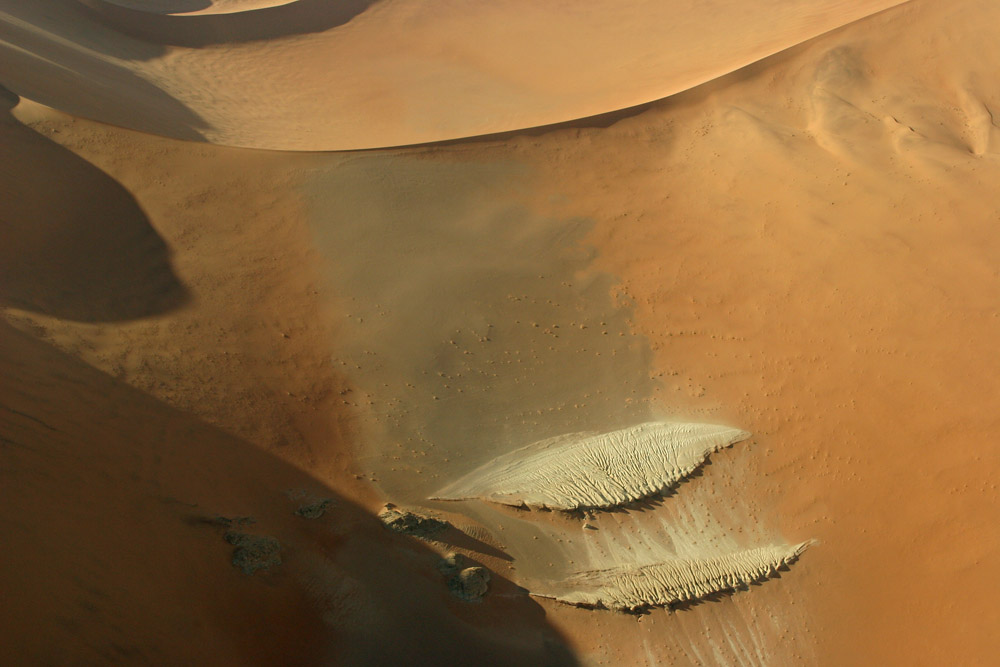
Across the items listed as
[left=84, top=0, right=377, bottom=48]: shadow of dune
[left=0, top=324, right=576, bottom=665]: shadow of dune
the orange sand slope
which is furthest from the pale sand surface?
[left=84, top=0, right=377, bottom=48]: shadow of dune

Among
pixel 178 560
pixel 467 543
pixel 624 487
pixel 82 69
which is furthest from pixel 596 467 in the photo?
pixel 82 69

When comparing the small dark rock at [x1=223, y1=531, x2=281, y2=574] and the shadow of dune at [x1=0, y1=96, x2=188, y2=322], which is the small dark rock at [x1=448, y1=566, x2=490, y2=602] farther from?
the shadow of dune at [x1=0, y1=96, x2=188, y2=322]

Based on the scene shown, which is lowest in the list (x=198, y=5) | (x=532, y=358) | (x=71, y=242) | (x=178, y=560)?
(x=178, y=560)

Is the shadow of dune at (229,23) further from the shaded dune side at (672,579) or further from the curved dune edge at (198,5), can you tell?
the shaded dune side at (672,579)

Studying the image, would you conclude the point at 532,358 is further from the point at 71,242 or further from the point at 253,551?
the point at 71,242

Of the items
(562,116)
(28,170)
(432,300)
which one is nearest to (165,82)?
(28,170)

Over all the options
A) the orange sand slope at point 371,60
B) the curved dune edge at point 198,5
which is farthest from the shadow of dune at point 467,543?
the curved dune edge at point 198,5
